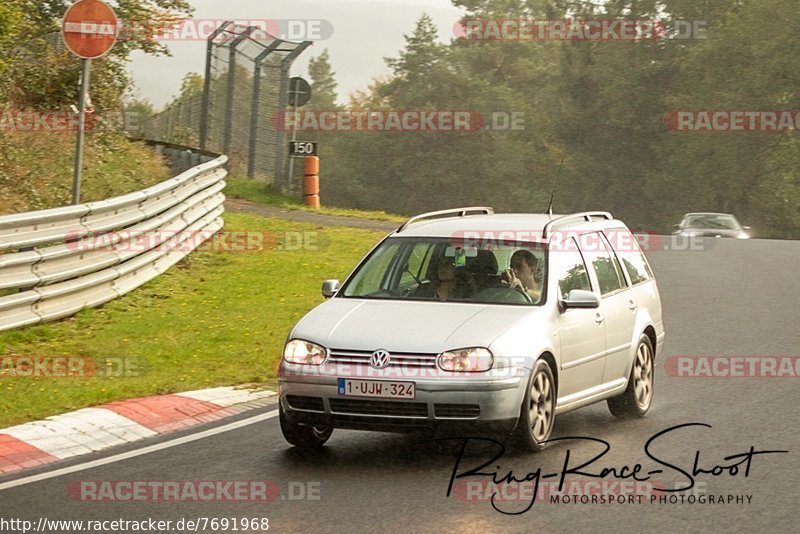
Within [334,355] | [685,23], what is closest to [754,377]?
[334,355]

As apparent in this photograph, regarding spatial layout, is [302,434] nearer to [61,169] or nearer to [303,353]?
[303,353]

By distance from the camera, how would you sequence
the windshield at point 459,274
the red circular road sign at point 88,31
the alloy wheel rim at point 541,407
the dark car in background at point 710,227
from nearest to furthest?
the alloy wheel rim at point 541,407 → the windshield at point 459,274 → the red circular road sign at point 88,31 → the dark car in background at point 710,227

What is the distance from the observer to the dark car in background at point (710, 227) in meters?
41.3

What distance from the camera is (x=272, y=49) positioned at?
30719 millimetres

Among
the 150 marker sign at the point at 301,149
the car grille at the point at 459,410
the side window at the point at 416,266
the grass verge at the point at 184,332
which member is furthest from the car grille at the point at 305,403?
the 150 marker sign at the point at 301,149

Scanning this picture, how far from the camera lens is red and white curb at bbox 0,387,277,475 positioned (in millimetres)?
9133

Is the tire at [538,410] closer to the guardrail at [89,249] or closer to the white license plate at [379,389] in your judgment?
the white license plate at [379,389]

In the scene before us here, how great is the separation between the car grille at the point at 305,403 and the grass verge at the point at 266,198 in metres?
20.7

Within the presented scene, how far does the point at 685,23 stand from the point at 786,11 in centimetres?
1046

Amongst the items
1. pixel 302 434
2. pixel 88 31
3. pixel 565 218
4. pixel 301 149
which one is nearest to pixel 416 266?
pixel 565 218

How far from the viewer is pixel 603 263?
433 inches

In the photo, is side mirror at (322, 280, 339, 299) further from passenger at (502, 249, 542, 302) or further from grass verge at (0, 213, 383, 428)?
grass verge at (0, 213, 383, 428)

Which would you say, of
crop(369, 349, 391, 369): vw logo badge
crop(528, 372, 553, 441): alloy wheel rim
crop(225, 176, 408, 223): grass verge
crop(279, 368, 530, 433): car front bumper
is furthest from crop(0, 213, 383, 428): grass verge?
crop(225, 176, 408, 223): grass verge

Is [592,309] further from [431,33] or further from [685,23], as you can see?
[431,33]
